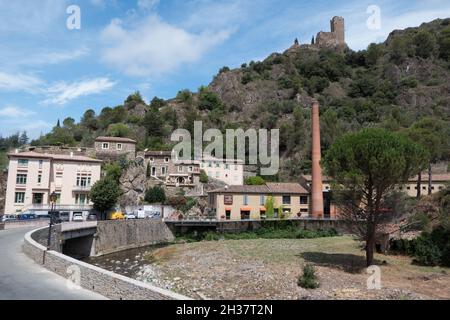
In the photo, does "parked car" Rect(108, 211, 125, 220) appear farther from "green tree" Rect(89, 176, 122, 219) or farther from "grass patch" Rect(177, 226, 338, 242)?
"grass patch" Rect(177, 226, 338, 242)

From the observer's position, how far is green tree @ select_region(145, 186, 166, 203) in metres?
60.8

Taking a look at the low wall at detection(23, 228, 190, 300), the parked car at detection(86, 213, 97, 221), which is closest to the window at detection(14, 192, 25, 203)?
the parked car at detection(86, 213, 97, 221)

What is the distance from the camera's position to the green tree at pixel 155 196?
200ft

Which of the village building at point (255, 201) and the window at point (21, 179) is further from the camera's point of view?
the village building at point (255, 201)

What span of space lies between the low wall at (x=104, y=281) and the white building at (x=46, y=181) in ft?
125

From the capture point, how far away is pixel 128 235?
43.8 meters

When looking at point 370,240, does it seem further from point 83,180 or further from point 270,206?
point 83,180

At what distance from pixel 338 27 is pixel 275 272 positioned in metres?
170

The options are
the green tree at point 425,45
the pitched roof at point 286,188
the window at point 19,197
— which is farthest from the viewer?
the green tree at point 425,45

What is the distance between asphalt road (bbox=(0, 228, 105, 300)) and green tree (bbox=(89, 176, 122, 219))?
3423 centimetres

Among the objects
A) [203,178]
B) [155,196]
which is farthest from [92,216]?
[203,178]

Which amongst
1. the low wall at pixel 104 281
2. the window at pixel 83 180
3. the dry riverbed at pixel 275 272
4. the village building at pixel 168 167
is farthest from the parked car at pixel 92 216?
the low wall at pixel 104 281

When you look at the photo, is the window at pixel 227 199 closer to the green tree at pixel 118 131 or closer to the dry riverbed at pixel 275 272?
the dry riverbed at pixel 275 272
